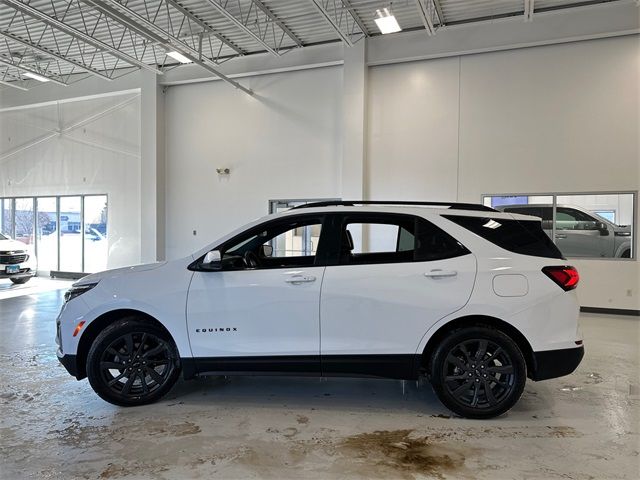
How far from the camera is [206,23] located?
29.6 ft

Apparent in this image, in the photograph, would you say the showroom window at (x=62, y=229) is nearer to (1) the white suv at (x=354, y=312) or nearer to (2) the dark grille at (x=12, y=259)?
(2) the dark grille at (x=12, y=259)

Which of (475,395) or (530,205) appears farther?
(530,205)

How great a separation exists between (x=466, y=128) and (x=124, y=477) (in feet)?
26.8

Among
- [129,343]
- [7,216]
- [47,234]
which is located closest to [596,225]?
[129,343]

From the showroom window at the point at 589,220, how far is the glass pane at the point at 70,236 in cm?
1175

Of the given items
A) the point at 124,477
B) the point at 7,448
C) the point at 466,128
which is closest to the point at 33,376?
the point at 7,448

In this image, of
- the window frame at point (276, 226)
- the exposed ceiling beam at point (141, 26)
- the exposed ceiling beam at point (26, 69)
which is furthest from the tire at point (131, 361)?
the exposed ceiling beam at point (26, 69)

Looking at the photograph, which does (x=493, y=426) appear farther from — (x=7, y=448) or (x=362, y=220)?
(x=7, y=448)

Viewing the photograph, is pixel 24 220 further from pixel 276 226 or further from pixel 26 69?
pixel 276 226

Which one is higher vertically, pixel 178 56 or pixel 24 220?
pixel 178 56

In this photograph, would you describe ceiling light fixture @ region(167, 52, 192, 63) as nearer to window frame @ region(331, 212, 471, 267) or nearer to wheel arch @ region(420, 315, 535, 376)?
window frame @ region(331, 212, 471, 267)

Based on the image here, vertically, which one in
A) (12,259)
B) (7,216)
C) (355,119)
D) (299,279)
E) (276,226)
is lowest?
(12,259)

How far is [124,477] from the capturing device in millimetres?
2498

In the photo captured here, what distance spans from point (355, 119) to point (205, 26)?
3.61 metres
